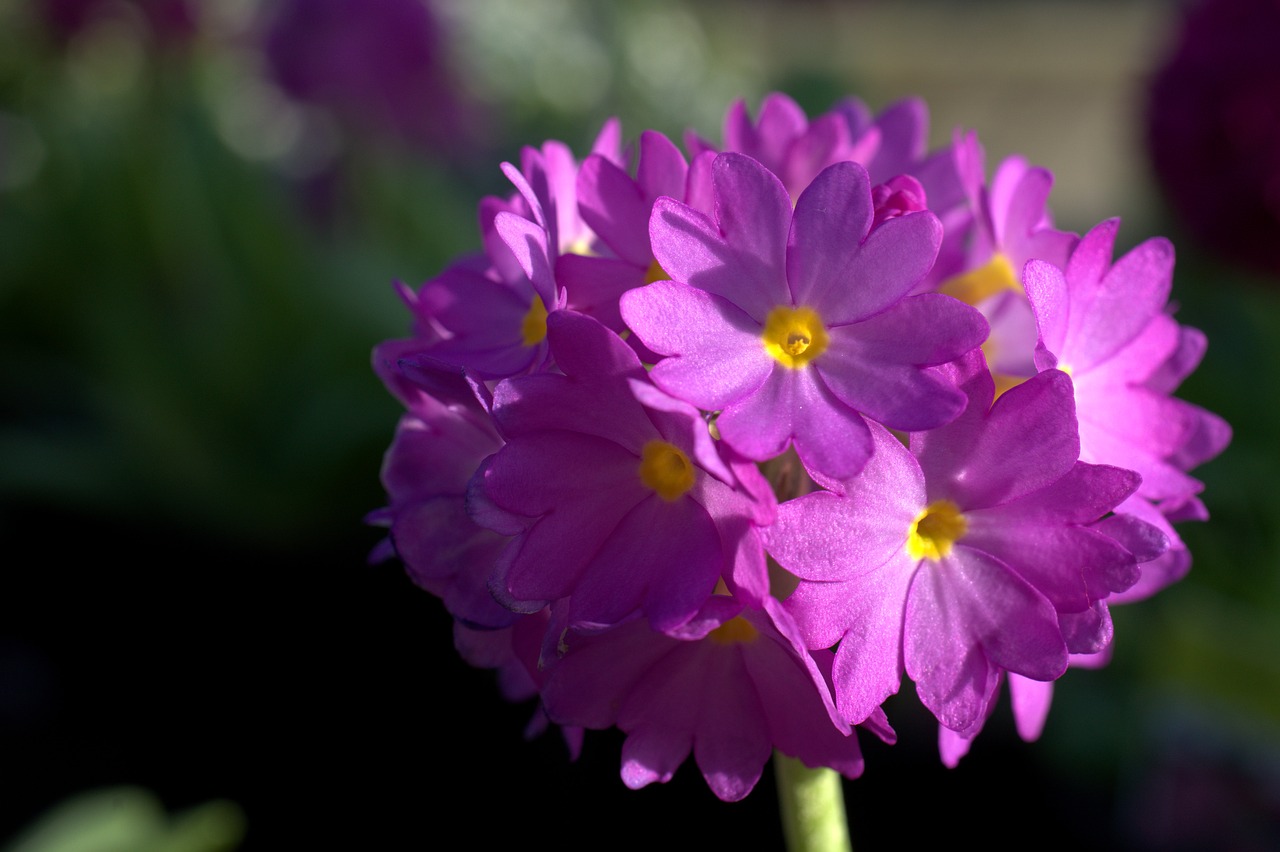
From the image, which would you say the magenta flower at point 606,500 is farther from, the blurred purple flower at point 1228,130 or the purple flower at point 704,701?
the blurred purple flower at point 1228,130

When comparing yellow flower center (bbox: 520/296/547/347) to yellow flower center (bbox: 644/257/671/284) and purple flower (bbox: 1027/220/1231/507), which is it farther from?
purple flower (bbox: 1027/220/1231/507)

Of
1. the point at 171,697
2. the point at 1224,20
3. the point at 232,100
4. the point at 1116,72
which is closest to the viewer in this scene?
the point at 1224,20

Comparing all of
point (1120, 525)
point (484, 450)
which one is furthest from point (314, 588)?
point (1120, 525)

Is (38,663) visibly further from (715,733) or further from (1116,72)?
(1116,72)

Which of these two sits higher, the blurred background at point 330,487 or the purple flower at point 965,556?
the purple flower at point 965,556

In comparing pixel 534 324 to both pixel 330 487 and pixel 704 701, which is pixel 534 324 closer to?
pixel 704 701

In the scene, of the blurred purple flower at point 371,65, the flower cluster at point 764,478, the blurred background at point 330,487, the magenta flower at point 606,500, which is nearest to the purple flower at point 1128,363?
the flower cluster at point 764,478
